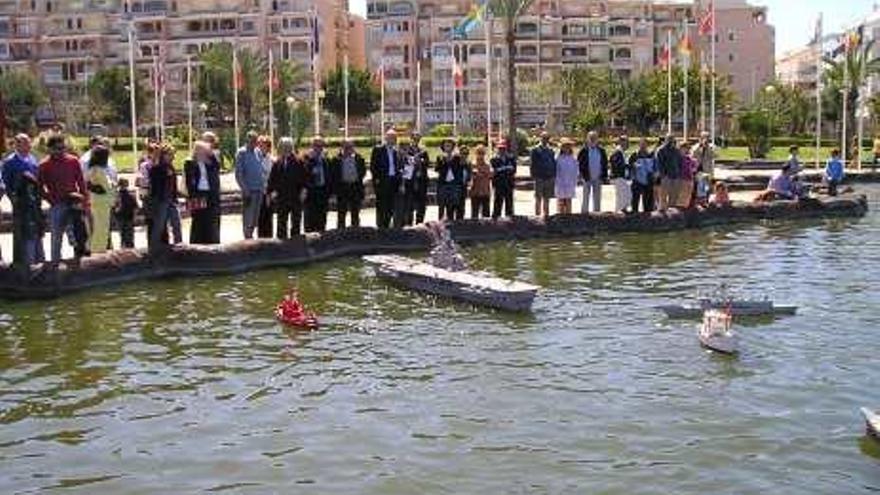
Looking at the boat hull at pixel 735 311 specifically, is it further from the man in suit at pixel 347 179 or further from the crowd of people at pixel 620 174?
the crowd of people at pixel 620 174

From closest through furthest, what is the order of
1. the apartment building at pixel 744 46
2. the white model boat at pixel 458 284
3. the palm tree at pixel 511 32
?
the white model boat at pixel 458 284, the palm tree at pixel 511 32, the apartment building at pixel 744 46

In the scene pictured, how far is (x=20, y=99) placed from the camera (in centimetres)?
9944

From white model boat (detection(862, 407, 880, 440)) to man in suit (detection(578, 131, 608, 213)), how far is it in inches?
608

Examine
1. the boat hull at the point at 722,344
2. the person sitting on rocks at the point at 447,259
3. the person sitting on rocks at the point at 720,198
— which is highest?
the person sitting on rocks at the point at 720,198

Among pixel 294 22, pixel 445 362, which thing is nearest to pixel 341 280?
pixel 445 362

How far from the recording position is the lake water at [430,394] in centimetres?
882

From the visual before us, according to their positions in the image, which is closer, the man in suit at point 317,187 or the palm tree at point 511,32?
the man in suit at point 317,187

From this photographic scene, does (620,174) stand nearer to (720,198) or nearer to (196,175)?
(720,198)

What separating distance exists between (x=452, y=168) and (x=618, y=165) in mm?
4489

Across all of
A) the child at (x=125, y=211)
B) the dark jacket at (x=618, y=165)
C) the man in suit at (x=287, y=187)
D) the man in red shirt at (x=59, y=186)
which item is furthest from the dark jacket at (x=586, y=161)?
the man in red shirt at (x=59, y=186)

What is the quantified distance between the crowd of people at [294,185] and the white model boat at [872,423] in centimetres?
1175

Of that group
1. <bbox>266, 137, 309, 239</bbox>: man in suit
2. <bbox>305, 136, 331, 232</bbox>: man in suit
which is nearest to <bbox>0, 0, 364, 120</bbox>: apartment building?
<bbox>305, 136, 331, 232</bbox>: man in suit

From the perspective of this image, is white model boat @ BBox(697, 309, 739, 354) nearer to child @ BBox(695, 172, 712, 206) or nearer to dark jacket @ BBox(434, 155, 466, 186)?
dark jacket @ BBox(434, 155, 466, 186)

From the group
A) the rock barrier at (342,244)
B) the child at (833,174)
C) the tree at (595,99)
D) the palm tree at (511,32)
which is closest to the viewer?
the rock barrier at (342,244)
